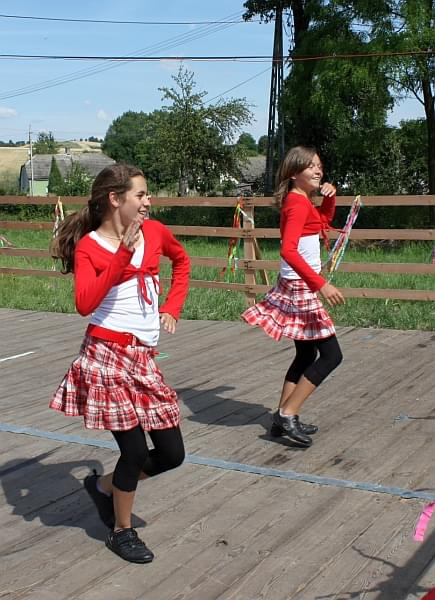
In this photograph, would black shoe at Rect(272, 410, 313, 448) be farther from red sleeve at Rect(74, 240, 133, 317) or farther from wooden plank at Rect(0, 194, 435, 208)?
wooden plank at Rect(0, 194, 435, 208)

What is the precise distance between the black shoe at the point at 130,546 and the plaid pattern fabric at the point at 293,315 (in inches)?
66.5

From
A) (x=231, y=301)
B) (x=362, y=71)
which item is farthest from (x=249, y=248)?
(x=362, y=71)

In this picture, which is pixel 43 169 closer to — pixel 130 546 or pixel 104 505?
pixel 104 505

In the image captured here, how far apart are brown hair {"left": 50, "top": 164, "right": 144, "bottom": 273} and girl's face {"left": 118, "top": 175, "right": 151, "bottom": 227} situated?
0.06 ft

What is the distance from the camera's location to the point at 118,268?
3.13 meters

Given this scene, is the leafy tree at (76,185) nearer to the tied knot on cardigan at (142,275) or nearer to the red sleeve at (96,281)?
the tied knot on cardigan at (142,275)

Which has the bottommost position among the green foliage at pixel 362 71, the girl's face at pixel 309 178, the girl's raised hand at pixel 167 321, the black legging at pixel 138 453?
the black legging at pixel 138 453

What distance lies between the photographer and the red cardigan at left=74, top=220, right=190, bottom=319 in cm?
314

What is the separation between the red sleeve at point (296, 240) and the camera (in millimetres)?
4594

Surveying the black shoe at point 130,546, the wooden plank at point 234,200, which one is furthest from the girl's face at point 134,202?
the wooden plank at point 234,200

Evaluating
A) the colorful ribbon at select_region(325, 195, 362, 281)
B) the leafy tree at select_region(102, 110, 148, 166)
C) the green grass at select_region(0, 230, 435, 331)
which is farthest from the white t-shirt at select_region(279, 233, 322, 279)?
the leafy tree at select_region(102, 110, 148, 166)

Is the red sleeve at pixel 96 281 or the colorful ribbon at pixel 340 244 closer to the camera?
the red sleeve at pixel 96 281

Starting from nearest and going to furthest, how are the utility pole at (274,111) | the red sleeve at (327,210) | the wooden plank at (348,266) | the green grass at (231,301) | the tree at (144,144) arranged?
the red sleeve at (327,210) → the wooden plank at (348,266) → the green grass at (231,301) → the utility pole at (274,111) → the tree at (144,144)

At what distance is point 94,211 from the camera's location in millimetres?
3451
